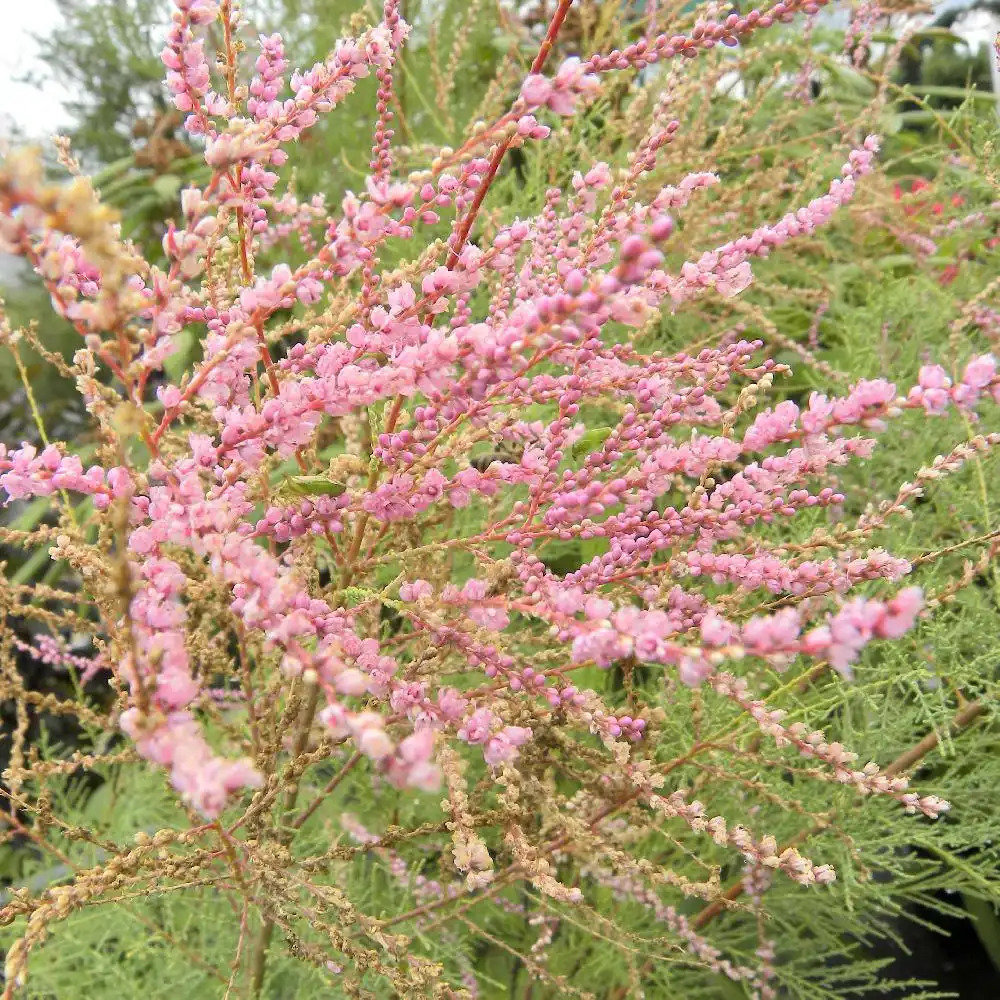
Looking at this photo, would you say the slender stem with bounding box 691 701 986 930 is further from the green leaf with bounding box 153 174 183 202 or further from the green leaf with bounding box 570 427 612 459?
the green leaf with bounding box 153 174 183 202

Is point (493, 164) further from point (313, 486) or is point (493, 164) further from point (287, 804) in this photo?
point (287, 804)

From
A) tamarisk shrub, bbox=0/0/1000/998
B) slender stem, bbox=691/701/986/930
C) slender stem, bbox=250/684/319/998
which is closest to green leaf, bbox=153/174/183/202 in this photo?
tamarisk shrub, bbox=0/0/1000/998

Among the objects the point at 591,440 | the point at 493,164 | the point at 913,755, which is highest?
the point at 493,164

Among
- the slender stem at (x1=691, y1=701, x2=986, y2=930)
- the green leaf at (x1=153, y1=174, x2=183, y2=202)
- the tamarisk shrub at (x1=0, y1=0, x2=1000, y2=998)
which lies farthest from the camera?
the green leaf at (x1=153, y1=174, x2=183, y2=202)

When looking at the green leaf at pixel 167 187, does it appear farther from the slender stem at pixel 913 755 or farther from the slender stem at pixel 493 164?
the slender stem at pixel 913 755

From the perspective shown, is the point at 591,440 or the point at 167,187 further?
the point at 167,187

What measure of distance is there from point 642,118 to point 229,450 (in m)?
0.94

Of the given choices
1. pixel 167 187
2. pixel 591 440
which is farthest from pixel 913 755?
pixel 167 187

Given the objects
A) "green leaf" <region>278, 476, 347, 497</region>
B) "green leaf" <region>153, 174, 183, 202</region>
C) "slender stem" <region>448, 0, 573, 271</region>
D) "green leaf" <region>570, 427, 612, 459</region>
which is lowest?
"green leaf" <region>570, 427, 612, 459</region>

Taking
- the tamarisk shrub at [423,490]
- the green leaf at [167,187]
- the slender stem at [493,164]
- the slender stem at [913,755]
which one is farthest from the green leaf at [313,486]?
the green leaf at [167,187]

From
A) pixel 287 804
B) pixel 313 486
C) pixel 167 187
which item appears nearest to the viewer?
pixel 313 486

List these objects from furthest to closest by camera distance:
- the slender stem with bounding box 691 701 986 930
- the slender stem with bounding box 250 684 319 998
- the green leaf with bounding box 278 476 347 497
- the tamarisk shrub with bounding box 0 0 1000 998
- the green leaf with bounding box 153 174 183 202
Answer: the green leaf with bounding box 153 174 183 202 < the slender stem with bounding box 691 701 986 930 < the slender stem with bounding box 250 684 319 998 < the green leaf with bounding box 278 476 347 497 < the tamarisk shrub with bounding box 0 0 1000 998

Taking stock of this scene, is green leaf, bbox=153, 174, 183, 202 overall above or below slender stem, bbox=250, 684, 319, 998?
above

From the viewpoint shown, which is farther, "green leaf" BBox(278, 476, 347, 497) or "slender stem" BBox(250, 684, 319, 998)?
"slender stem" BBox(250, 684, 319, 998)
